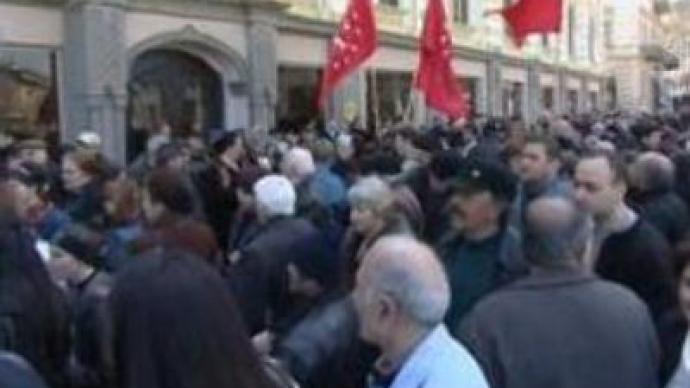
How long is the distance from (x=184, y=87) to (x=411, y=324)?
61.1 ft

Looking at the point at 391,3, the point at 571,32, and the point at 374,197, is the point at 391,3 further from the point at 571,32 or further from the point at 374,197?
the point at 374,197

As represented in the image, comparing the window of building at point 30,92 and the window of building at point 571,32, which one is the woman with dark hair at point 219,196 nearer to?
the window of building at point 30,92

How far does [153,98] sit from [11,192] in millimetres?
15586

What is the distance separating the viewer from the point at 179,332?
383 centimetres

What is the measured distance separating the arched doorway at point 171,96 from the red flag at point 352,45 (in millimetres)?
4478

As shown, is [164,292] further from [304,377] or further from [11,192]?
[11,192]

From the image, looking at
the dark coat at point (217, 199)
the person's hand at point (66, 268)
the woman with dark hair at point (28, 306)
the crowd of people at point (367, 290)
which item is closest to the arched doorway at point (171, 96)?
the dark coat at point (217, 199)

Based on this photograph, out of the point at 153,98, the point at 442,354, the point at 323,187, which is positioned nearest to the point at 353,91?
the point at 153,98

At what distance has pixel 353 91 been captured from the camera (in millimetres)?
26328

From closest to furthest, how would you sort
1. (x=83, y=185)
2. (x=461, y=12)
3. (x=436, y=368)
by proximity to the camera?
(x=436, y=368), (x=83, y=185), (x=461, y=12)

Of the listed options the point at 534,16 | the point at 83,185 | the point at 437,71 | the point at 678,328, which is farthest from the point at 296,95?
the point at 678,328

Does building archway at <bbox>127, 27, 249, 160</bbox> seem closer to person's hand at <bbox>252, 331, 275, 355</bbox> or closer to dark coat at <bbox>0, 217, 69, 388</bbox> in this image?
person's hand at <bbox>252, 331, 275, 355</bbox>

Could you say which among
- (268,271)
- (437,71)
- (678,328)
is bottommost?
(678,328)

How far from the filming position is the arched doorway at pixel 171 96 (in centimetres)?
2016
